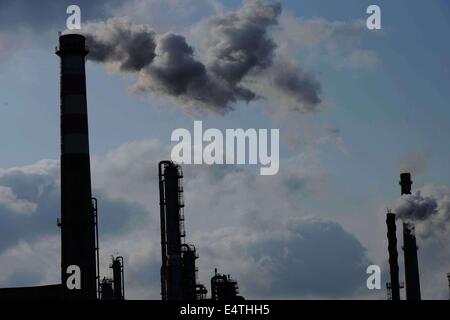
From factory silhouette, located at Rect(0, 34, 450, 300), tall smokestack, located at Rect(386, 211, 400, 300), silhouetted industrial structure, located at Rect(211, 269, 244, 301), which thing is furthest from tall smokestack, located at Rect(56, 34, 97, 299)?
tall smokestack, located at Rect(386, 211, 400, 300)

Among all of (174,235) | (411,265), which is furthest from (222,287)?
(411,265)

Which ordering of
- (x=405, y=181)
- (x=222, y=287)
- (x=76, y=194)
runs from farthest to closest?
1. (x=405, y=181)
2. (x=222, y=287)
3. (x=76, y=194)

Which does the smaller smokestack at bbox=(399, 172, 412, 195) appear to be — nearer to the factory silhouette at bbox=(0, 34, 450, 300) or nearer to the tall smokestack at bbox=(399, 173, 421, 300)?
the tall smokestack at bbox=(399, 173, 421, 300)

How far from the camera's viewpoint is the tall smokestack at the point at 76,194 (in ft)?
157

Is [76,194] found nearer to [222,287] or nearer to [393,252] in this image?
[222,287]

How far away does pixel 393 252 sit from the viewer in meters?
57.8

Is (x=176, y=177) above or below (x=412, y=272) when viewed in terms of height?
above

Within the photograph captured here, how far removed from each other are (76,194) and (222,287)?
11448 millimetres

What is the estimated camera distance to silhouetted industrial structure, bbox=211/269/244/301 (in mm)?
55688
